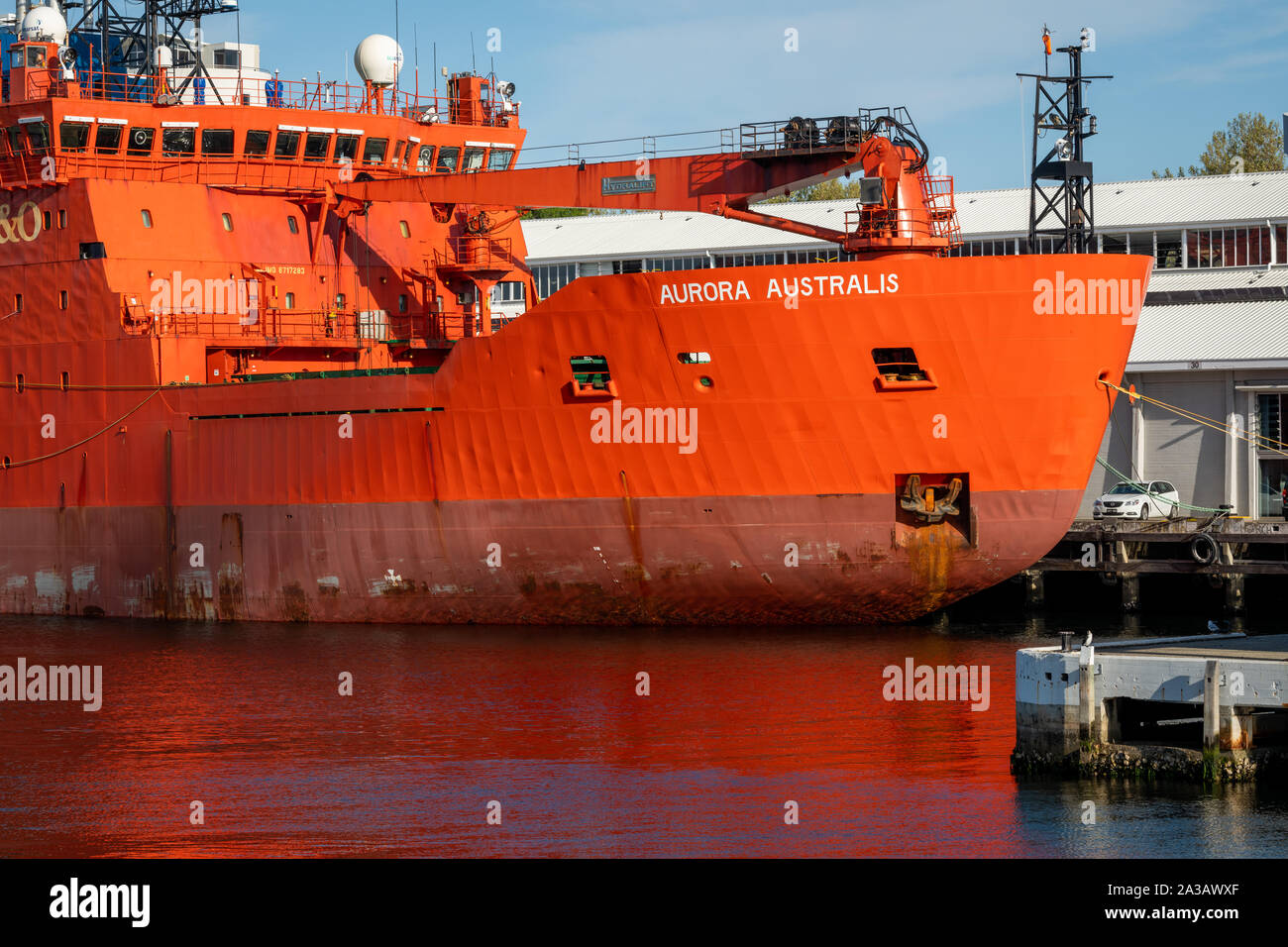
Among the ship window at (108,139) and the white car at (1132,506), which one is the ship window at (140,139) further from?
the white car at (1132,506)

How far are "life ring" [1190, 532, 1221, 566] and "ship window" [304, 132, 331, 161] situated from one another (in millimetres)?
19943

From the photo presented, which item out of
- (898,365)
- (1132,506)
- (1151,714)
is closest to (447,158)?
(898,365)

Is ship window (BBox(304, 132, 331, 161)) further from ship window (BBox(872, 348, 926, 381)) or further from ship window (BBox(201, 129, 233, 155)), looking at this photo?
ship window (BBox(872, 348, 926, 381))

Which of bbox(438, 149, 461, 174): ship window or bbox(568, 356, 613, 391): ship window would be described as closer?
bbox(568, 356, 613, 391): ship window

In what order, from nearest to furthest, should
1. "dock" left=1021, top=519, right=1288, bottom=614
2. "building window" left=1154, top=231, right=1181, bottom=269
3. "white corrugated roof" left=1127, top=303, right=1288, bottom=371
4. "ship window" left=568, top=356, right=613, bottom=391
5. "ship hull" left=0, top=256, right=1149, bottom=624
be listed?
1. "ship hull" left=0, top=256, right=1149, bottom=624
2. "ship window" left=568, top=356, right=613, bottom=391
3. "dock" left=1021, top=519, right=1288, bottom=614
4. "white corrugated roof" left=1127, top=303, right=1288, bottom=371
5. "building window" left=1154, top=231, right=1181, bottom=269

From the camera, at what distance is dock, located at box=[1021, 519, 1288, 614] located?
32500 millimetres

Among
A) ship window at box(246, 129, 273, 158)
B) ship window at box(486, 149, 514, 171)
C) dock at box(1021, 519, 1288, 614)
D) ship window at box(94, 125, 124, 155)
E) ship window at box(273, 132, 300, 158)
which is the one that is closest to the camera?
dock at box(1021, 519, 1288, 614)

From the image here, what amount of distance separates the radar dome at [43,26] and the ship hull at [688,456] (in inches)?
316

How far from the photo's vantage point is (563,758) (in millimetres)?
20359

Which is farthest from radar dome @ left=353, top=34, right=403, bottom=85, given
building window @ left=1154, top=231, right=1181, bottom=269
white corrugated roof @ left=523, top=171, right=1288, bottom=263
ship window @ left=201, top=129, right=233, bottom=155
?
building window @ left=1154, top=231, right=1181, bottom=269

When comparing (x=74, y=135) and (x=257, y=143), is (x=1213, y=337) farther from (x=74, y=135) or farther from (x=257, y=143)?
(x=74, y=135)

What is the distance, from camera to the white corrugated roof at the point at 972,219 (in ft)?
150
